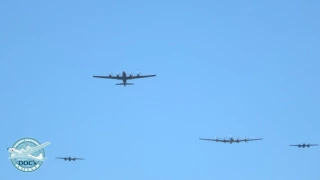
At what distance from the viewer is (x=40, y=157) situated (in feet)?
550

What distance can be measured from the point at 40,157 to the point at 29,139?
5.64 meters

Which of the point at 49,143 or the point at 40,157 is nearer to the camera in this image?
the point at 49,143

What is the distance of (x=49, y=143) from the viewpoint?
156875 mm

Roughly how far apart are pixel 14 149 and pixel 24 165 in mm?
5193

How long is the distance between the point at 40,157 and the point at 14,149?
7.27 metres

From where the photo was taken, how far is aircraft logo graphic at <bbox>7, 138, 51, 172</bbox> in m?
164

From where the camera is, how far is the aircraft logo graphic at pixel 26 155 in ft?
536

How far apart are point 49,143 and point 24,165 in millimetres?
13241

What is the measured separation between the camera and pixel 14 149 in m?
163

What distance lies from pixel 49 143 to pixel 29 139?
10.3 m

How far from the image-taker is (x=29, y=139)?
542 feet

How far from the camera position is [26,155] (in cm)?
16538
